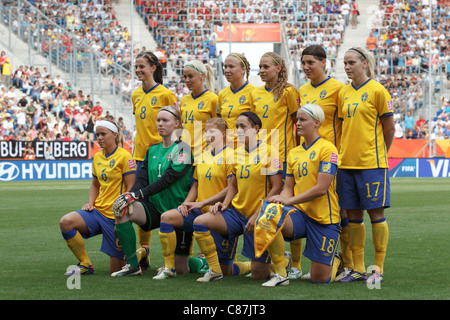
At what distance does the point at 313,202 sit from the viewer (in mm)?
6523

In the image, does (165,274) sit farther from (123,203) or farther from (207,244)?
(123,203)

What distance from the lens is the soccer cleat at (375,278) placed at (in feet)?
21.1

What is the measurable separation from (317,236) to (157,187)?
1728mm

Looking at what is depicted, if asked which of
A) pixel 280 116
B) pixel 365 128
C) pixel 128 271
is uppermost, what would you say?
pixel 280 116

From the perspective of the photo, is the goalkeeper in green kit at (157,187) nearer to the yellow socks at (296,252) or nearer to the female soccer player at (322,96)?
the yellow socks at (296,252)

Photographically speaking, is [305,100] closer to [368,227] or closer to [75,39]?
[368,227]

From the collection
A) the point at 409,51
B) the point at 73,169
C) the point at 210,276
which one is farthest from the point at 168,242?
the point at 409,51

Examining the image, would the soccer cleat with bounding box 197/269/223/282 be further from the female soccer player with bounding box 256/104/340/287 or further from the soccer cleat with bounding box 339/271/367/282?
the soccer cleat with bounding box 339/271/367/282

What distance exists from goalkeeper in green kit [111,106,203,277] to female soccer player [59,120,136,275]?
0.20m

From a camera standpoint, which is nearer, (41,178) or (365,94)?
(365,94)

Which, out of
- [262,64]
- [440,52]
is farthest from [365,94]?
[440,52]

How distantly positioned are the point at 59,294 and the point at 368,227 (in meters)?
7.12

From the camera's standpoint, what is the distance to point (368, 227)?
1196cm

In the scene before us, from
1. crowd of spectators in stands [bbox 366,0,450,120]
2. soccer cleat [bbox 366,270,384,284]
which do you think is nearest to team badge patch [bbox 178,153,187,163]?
soccer cleat [bbox 366,270,384,284]
